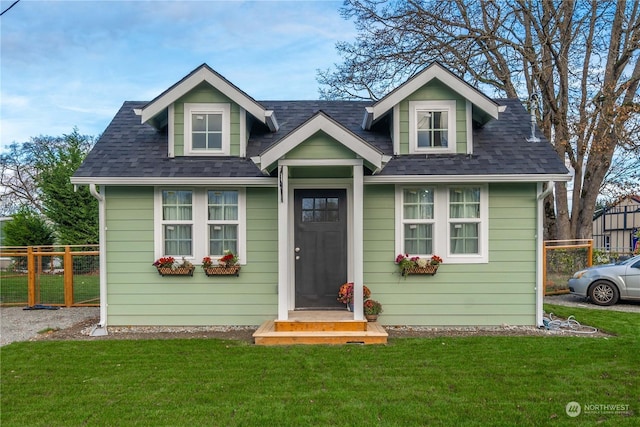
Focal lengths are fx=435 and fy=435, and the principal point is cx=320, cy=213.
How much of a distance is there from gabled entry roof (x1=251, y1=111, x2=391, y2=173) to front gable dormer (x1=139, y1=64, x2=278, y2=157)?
162 cm

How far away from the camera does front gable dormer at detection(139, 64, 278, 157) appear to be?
786 cm

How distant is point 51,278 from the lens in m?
10.2

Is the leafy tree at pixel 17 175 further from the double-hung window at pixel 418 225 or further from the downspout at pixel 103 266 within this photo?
the double-hung window at pixel 418 225

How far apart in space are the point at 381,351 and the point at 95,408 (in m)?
3.51

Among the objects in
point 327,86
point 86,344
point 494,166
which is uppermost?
point 327,86

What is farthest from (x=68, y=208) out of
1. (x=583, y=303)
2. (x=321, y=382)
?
(x=583, y=303)

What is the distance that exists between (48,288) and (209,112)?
611 centimetres

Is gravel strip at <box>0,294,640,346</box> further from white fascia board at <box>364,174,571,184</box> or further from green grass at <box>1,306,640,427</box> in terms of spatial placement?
white fascia board at <box>364,174,571,184</box>

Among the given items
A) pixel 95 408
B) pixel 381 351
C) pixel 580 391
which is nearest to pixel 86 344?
pixel 95 408

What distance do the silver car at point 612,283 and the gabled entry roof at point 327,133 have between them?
23.5 feet

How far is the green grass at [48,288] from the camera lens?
10.2 m

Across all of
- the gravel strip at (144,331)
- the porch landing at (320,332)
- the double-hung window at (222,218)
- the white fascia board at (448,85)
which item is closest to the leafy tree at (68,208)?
the gravel strip at (144,331)

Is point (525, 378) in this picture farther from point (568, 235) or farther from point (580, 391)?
point (568, 235)

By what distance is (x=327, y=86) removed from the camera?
18.7 metres
